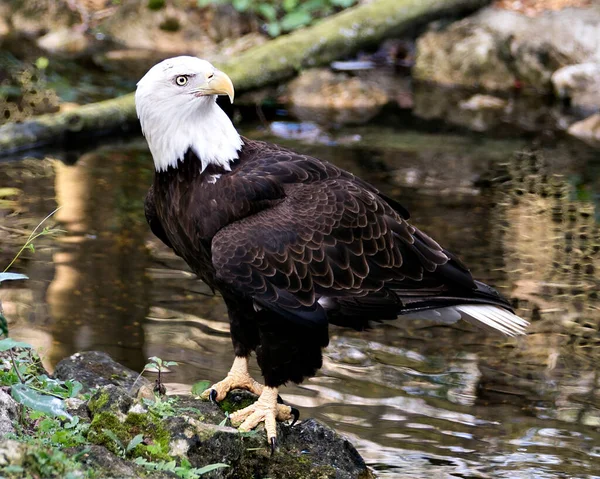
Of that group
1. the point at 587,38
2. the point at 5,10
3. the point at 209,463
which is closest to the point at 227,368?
the point at 209,463

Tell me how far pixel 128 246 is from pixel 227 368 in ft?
7.14

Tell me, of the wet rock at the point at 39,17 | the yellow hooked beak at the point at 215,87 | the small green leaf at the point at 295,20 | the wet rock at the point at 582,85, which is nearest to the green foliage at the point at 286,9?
the small green leaf at the point at 295,20

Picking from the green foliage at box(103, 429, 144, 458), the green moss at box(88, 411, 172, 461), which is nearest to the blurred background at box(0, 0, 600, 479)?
the green moss at box(88, 411, 172, 461)

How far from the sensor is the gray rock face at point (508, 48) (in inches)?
509

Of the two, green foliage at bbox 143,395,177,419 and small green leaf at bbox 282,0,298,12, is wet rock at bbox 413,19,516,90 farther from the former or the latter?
green foliage at bbox 143,395,177,419

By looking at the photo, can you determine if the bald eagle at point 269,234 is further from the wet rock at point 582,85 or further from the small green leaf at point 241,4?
the small green leaf at point 241,4

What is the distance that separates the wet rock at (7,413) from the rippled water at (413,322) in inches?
80.6

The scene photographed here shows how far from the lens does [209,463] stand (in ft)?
13.1

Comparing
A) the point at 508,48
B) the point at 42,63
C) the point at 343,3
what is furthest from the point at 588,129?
the point at 42,63

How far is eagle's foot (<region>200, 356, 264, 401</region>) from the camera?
16.1 feet

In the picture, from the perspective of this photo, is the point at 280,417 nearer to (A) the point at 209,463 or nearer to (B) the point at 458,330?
(A) the point at 209,463

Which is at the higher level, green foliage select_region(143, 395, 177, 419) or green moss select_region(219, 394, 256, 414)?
green foliage select_region(143, 395, 177, 419)

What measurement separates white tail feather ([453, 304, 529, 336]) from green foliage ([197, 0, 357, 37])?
956cm

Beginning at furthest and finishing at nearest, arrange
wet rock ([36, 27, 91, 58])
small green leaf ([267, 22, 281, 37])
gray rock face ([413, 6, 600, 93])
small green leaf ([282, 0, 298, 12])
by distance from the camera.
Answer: wet rock ([36, 27, 91, 58]), small green leaf ([282, 0, 298, 12]), small green leaf ([267, 22, 281, 37]), gray rock face ([413, 6, 600, 93])
